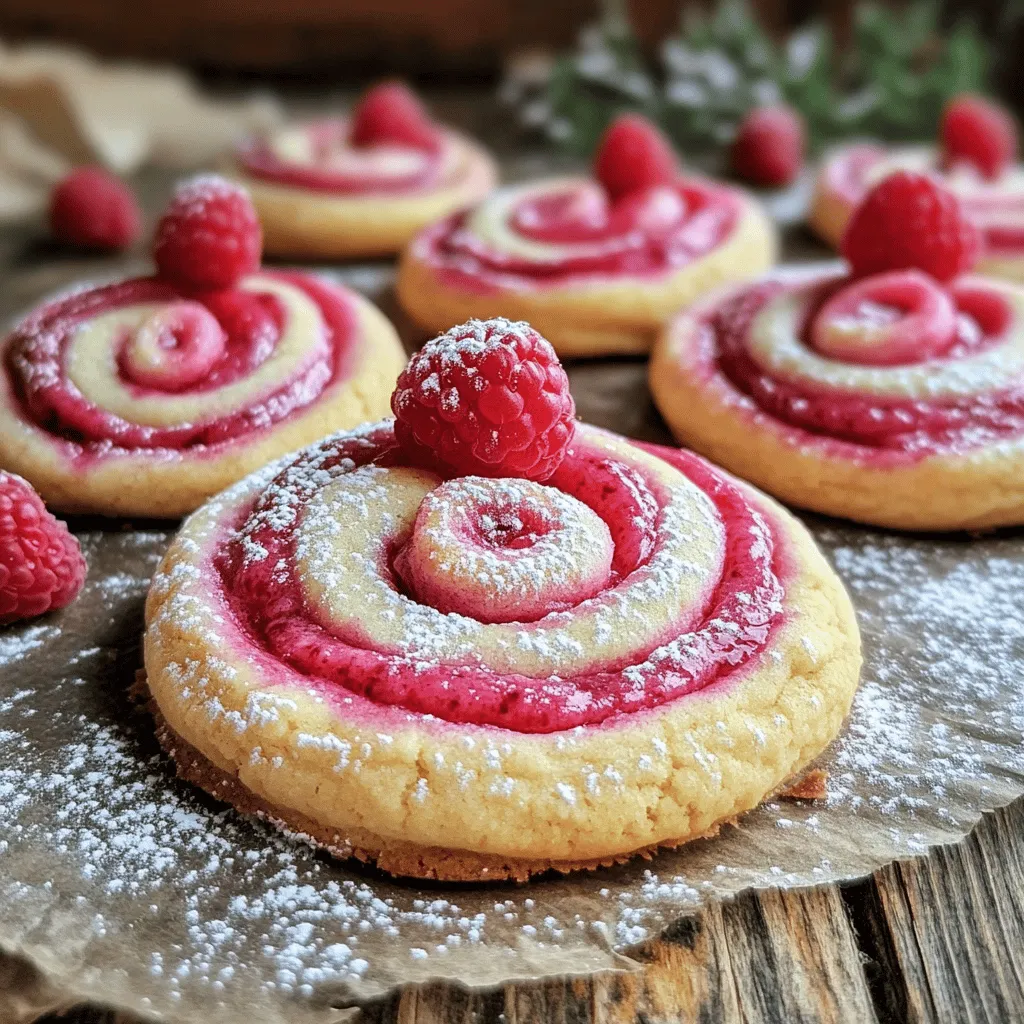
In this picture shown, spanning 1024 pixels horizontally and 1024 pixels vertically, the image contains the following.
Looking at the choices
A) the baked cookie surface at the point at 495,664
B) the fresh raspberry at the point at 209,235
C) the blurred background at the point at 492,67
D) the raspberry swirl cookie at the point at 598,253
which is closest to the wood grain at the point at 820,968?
the baked cookie surface at the point at 495,664

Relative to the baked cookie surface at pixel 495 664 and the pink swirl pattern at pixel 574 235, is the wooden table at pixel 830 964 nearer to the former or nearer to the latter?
the baked cookie surface at pixel 495 664

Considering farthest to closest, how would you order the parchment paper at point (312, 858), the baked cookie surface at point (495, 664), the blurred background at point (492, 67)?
the blurred background at point (492, 67)
the baked cookie surface at point (495, 664)
the parchment paper at point (312, 858)

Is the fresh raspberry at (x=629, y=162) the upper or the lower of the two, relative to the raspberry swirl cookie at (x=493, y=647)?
upper

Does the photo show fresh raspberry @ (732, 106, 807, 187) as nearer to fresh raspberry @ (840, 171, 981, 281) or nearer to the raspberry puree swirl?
the raspberry puree swirl

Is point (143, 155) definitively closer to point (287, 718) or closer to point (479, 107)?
point (479, 107)

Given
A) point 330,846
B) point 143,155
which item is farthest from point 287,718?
point 143,155

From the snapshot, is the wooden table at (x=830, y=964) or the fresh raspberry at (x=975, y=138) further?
the fresh raspberry at (x=975, y=138)

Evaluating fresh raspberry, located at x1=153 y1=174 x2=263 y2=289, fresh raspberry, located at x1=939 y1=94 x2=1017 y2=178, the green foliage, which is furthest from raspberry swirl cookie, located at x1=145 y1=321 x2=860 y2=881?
the green foliage
